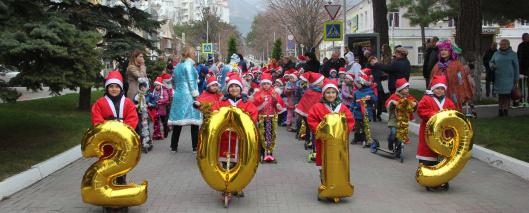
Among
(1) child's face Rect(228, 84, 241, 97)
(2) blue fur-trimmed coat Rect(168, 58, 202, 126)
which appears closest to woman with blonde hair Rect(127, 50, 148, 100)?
(2) blue fur-trimmed coat Rect(168, 58, 202, 126)

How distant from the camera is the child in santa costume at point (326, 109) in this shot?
7.59 metres

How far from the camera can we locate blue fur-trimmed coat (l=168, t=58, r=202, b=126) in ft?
35.8

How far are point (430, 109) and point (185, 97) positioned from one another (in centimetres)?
490

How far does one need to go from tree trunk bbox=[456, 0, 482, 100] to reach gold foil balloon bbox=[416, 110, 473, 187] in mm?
9600

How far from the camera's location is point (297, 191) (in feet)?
25.4

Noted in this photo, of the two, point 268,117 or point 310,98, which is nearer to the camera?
point 268,117

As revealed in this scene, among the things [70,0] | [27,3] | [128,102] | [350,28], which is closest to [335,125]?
[128,102]

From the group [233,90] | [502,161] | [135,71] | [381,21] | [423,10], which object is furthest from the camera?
[423,10]

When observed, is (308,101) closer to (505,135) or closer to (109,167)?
(505,135)

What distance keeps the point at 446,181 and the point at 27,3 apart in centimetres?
685

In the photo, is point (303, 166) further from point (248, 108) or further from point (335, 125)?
point (335, 125)

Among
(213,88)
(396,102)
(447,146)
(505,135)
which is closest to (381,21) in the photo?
(505,135)

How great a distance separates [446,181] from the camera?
7.34 meters

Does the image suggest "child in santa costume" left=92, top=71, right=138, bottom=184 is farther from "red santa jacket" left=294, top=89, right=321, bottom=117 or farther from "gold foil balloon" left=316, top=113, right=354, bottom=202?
"red santa jacket" left=294, top=89, right=321, bottom=117
